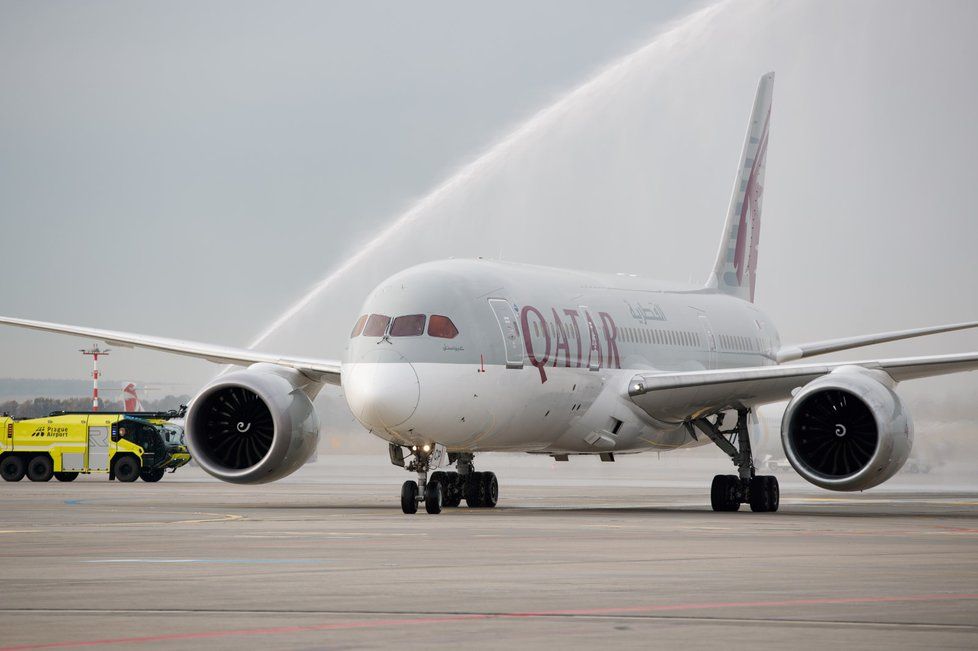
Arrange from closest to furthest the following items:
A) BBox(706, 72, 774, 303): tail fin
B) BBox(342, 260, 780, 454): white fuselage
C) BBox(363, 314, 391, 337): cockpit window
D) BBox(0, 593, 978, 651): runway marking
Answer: BBox(0, 593, 978, 651): runway marking → BBox(342, 260, 780, 454): white fuselage → BBox(363, 314, 391, 337): cockpit window → BBox(706, 72, 774, 303): tail fin

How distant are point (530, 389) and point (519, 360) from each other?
1.79 ft

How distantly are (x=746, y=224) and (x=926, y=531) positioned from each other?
19.7 m

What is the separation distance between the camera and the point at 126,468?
46.9 meters

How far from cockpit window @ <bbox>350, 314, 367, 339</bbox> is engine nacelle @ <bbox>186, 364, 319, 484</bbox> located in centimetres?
310

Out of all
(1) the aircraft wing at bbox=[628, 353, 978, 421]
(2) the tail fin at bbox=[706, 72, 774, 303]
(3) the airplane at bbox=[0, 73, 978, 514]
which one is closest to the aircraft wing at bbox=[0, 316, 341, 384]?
(3) the airplane at bbox=[0, 73, 978, 514]

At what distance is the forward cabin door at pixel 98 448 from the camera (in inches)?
1815

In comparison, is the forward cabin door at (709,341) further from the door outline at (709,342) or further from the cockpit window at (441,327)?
the cockpit window at (441,327)

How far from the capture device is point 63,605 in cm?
1022

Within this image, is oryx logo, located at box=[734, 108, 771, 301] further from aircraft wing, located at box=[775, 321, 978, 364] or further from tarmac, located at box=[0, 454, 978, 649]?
tarmac, located at box=[0, 454, 978, 649]

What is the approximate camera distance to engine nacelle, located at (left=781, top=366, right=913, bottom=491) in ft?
80.5

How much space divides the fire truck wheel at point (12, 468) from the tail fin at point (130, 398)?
21.5 metres

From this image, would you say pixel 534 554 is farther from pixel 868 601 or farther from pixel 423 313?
pixel 423 313

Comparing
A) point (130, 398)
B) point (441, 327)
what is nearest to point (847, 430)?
point (441, 327)

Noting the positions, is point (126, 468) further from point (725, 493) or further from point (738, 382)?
point (738, 382)
